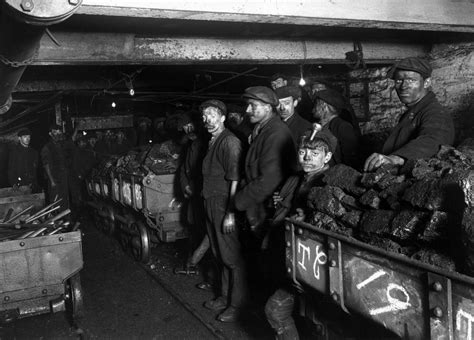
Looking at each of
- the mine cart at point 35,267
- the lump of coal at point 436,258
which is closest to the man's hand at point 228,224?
the mine cart at point 35,267

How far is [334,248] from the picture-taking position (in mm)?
2527

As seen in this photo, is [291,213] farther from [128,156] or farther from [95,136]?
[95,136]

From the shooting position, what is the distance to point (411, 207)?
240 cm

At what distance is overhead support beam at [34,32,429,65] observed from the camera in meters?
4.50

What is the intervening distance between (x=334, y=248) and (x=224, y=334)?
2331mm

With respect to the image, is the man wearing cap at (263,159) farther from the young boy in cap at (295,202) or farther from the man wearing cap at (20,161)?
the man wearing cap at (20,161)

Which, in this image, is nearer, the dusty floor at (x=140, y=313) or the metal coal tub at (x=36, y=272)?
the metal coal tub at (x=36, y=272)

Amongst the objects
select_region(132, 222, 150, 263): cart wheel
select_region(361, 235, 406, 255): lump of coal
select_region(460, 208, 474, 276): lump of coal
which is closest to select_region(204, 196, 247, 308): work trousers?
select_region(132, 222, 150, 263): cart wheel

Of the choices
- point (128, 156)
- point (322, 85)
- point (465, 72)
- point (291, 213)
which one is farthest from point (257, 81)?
point (291, 213)

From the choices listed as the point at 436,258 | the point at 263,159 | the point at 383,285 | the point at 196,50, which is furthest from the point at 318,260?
the point at 196,50

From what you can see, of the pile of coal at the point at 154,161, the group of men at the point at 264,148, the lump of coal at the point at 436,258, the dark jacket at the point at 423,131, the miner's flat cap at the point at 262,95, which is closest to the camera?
the lump of coal at the point at 436,258

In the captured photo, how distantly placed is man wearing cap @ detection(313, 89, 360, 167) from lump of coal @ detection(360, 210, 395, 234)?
196 centimetres

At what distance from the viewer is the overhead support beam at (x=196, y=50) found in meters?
4.50

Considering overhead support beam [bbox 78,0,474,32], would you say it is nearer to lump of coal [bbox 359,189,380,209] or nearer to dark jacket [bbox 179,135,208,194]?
lump of coal [bbox 359,189,380,209]
